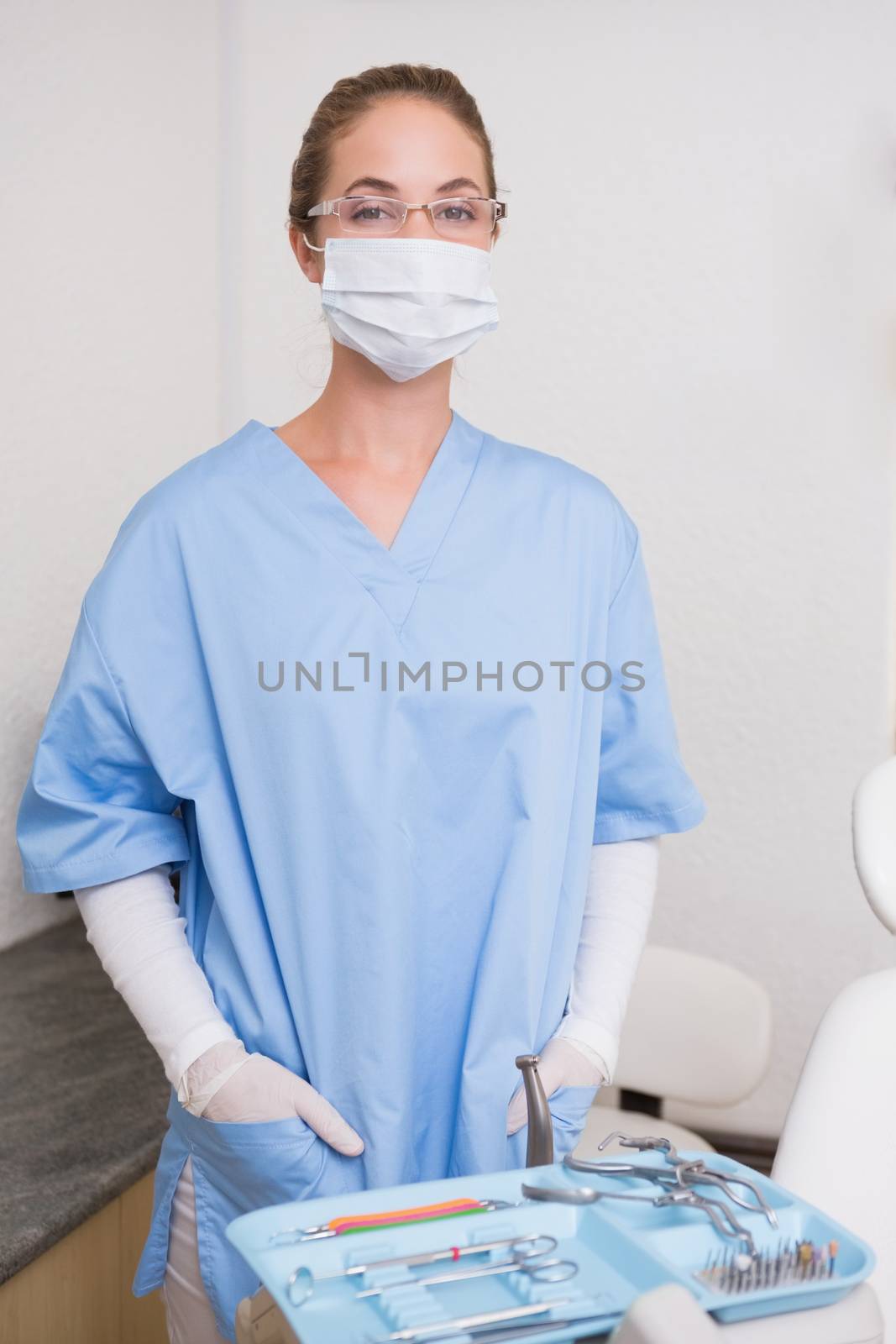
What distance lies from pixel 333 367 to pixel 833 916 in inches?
60.2

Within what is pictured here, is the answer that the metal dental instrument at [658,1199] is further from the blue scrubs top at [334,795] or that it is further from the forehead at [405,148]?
the forehead at [405,148]

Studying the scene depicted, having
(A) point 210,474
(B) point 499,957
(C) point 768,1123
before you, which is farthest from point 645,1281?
(C) point 768,1123

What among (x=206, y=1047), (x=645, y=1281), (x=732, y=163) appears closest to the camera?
(x=645, y=1281)

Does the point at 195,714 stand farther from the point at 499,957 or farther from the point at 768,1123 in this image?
the point at 768,1123

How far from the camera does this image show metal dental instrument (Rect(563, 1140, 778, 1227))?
2.32ft

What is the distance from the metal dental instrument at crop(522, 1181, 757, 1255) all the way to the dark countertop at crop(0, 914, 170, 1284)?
0.73m

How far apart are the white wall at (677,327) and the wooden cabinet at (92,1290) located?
Result: 26.5 inches

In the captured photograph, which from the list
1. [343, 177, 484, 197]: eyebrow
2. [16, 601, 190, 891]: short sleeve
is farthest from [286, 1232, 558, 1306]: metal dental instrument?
[343, 177, 484, 197]: eyebrow

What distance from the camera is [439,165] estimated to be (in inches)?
42.5

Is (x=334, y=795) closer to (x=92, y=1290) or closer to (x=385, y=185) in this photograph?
(x=385, y=185)

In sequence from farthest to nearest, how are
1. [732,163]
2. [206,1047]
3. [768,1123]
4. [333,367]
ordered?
1. [768,1123]
2. [732,163]
3. [333,367]
4. [206,1047]

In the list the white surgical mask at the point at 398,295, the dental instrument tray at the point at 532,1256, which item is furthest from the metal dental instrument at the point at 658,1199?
the white surgical mask at the point at 398,295

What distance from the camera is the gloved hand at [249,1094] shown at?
1.00 metres

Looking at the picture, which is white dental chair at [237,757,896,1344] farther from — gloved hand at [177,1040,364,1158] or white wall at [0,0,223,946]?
white wall at [0,0,223,946]
